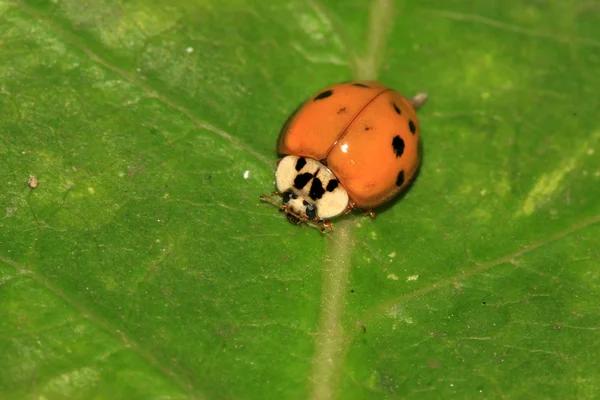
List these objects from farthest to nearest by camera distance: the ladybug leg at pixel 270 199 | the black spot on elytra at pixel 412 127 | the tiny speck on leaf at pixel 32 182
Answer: the black spot on elytra at pixel 412 127
the ladybug leg at pixel 270 199
the tiny speck on leaf at pixel 32 182

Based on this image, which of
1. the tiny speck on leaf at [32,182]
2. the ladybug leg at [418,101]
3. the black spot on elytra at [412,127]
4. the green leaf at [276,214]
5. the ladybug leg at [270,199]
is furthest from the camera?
the ladybug leg at [418,101]

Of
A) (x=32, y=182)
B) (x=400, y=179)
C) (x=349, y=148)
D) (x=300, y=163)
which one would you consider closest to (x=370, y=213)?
(x=400, y=179)

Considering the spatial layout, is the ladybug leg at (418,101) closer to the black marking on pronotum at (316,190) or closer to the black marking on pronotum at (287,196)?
the black marking on pronotum at (316,190)

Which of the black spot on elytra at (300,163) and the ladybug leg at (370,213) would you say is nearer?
the ladybug leg at (370,213)

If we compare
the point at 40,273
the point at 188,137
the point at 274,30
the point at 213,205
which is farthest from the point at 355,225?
the point at 40,273

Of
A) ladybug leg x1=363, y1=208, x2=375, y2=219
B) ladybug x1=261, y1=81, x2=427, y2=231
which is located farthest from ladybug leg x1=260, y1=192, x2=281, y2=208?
ladybug leg x1=363, y1=208, x2=375, y2=219

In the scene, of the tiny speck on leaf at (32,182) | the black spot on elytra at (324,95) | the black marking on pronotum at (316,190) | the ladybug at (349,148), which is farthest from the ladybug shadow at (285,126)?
the tiny speck on leaf at (32,182)

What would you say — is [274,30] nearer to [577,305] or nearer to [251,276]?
[251,276]
